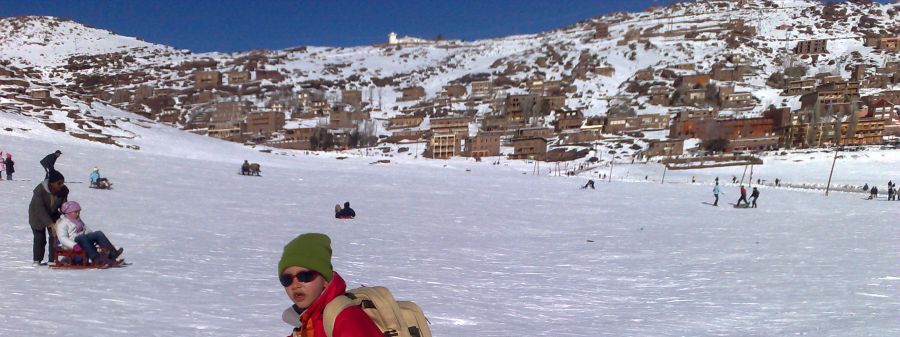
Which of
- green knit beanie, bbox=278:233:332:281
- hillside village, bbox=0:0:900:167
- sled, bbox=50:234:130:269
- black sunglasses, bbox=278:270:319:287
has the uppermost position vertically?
hillside village, bbox=0:0:900:167

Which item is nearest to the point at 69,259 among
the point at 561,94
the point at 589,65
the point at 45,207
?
the point at 45,207

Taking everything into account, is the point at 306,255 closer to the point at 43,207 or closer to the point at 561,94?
the point at 43,207

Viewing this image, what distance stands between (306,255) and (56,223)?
24.3 ft

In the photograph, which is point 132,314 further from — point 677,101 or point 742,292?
point 677,101

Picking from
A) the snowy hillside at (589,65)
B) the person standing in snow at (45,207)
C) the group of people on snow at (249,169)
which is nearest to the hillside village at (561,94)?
the snowy hillside at (589,65)

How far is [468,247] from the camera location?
45.1ft

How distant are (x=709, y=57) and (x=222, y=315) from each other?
16256 cm

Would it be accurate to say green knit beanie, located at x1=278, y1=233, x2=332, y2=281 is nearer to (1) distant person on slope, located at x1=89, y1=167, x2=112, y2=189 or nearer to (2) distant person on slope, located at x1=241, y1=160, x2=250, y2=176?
(1) distant person on slope, located at x1=89, y1=167, x2=112, y2=189

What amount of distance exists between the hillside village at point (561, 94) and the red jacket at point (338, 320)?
38.8 metres

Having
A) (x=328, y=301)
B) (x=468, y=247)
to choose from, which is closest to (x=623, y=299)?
(x=468, y=247)

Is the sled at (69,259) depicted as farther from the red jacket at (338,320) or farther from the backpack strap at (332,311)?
the backpack strap at (332,311)

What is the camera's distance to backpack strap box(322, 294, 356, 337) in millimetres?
2043

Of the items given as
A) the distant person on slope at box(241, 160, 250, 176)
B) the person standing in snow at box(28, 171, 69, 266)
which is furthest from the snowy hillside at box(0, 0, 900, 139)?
the person standing in snow at box(28, 171, 69, 266)

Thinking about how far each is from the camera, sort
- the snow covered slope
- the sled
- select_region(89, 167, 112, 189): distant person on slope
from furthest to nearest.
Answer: select_region(89, 167, 112, 189): distant person on slope, the sled, the snow covered slope
